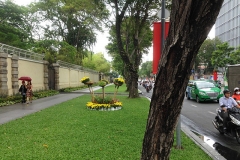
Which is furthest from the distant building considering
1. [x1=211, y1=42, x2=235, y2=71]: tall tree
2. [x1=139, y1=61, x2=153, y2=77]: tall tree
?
[x1=139, y1=61, x2=153, y2=77]: tall tree

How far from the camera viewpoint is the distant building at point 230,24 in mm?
49531

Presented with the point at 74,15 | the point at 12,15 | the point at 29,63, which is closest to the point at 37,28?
the point at 74,15

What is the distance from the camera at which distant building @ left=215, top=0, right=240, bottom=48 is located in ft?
163

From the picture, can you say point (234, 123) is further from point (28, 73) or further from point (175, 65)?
point (28, 73)

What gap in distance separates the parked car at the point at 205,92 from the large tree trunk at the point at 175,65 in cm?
1477

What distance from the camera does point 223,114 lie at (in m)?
6.90

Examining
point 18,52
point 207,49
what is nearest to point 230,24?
point 207,49

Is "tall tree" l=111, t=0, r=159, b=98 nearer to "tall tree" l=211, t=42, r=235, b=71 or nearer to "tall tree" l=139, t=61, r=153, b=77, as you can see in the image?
"tall tree" l=211, t=42, r=235, b=71

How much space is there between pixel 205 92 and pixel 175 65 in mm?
15082

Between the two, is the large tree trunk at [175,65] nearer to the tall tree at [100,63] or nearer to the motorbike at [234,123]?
the motorbike at [234,123]

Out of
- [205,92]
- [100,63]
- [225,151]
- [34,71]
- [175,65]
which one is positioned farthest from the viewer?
[100,63]

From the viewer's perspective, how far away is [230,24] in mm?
53219

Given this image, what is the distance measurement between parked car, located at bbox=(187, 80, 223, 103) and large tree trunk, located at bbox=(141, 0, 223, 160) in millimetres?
14774

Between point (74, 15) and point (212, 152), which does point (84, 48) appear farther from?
point (212, 152)
